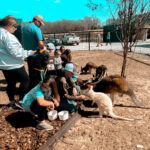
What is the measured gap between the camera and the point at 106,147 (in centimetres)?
Answer: 238

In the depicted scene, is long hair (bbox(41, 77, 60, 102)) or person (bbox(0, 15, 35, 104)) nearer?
long hair (bbox(41, 77, 60, 102))

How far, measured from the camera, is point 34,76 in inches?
151

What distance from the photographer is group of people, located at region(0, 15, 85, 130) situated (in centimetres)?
269

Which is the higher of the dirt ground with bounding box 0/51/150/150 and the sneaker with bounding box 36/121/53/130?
the sneaker with bounding box 36/121/53/130

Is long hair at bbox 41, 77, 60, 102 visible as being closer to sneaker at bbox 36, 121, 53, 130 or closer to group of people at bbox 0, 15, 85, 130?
group of people at bbox 0, 15, 85, 130

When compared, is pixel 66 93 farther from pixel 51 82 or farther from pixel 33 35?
pixel 33 35

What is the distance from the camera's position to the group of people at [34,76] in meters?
2.69

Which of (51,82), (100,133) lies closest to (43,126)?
(51,82)

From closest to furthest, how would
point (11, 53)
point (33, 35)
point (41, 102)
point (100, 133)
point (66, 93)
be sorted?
point (41, 102) → point (100, 133) → point (11, 53) → point (66, 93) → point (33, 35)

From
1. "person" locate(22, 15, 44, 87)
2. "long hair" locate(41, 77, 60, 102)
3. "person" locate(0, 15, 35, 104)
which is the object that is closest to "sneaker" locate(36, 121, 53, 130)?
"long hair" locate(41, 77, 60, 102)

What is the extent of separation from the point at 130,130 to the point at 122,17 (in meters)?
3.10

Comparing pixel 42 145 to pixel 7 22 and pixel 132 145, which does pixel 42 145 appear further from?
pixel 7 22

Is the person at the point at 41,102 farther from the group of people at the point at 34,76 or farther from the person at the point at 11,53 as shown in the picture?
the person at the point at 11,53

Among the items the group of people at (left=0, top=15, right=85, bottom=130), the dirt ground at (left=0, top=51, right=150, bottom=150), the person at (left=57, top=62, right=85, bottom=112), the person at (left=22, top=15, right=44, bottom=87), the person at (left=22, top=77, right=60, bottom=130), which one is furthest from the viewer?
the person at (left=22, top=15, right=44, bottom=87)
